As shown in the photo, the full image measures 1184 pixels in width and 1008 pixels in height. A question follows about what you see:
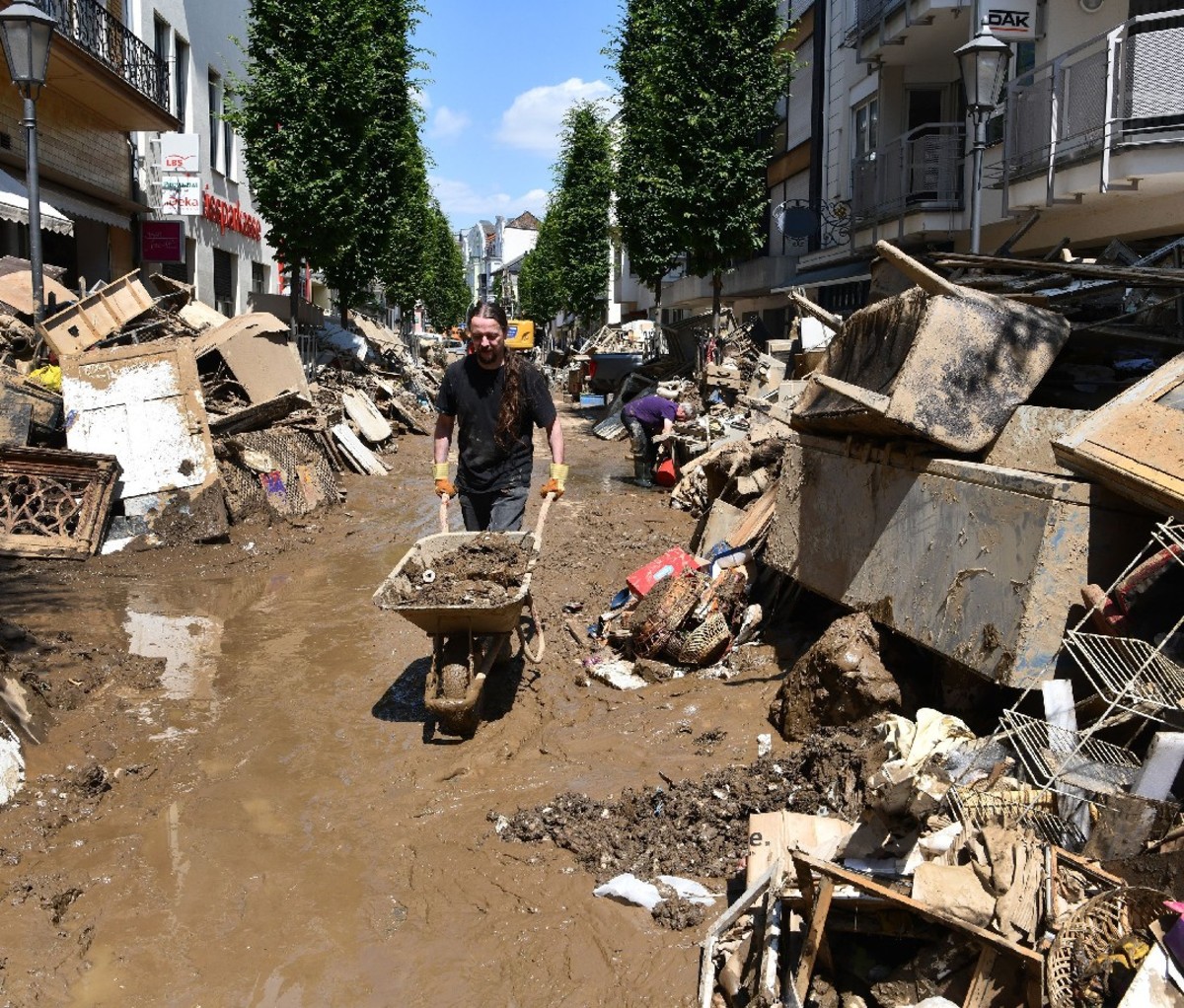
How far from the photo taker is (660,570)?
735cm

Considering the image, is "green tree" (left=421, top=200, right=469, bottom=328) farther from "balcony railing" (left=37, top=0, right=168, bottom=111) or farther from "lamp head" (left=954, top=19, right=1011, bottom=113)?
"lamp head" (left=954, top=19, right=1011, bottom=113)

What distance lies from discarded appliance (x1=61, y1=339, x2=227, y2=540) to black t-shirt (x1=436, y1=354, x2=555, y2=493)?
14.5ft

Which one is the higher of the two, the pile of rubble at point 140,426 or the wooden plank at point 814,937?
the pile of rubble at point 140,426

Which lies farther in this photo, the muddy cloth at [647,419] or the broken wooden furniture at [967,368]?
the muddy cloth at [647,419]

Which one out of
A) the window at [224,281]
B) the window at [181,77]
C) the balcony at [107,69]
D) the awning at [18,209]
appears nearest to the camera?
the awning at [18,209]

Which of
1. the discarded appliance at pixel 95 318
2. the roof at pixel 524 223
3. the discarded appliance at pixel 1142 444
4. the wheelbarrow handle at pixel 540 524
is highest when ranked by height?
the roof at pixel 524 223

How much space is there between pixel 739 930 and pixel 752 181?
20322mm

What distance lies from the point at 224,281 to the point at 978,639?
86.0 feet

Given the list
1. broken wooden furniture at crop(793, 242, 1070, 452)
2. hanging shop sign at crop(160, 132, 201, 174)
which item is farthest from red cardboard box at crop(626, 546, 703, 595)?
hanging shop sign at crop(160, 132, 201, 174)

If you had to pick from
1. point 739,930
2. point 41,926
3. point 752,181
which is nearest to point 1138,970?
point 739,930

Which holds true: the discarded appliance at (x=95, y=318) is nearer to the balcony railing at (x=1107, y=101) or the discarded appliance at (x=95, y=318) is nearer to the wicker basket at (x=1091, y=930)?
the wicker basket at (x=1091, y=930)

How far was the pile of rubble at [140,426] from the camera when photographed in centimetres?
933

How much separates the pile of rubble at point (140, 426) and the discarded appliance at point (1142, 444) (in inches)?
314

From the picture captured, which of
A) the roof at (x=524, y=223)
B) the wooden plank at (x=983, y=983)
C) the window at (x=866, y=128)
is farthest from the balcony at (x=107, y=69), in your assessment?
the roof at (x=524, y=223)
